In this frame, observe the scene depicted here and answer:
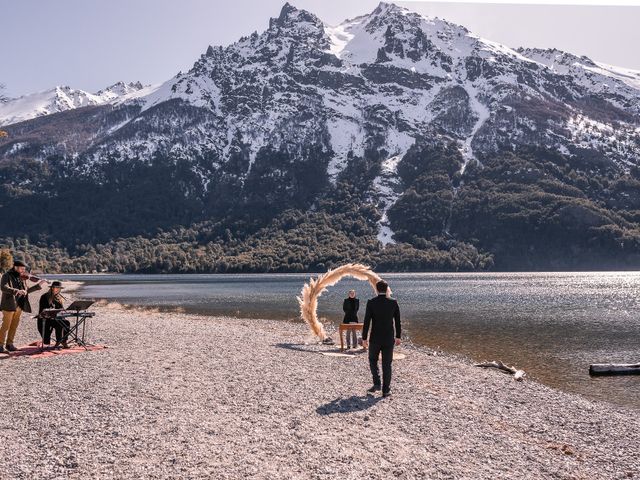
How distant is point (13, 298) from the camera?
18125mm

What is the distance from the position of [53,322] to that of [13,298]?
2.74m

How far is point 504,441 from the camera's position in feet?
38.6

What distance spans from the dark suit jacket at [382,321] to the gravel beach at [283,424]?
5.15 feet

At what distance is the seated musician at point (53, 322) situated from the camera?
2039cm

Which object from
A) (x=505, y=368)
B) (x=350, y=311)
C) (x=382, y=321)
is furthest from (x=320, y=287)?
(x=382, y=321)

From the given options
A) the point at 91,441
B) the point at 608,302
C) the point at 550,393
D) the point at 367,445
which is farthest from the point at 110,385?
the point at 608,302

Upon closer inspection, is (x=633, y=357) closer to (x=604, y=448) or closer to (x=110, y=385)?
(x=604, y=448)

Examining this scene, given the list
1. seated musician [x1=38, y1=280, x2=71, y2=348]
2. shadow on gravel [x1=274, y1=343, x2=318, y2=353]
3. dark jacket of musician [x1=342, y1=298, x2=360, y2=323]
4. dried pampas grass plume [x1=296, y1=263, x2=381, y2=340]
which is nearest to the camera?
seated musician [x1=38, y1=280, x2=71, y2=348]

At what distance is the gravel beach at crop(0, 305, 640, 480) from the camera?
9.61 meters

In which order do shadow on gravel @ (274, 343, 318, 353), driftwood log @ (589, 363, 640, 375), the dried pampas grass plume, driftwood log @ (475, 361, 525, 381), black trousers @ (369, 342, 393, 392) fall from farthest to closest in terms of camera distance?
1. the dried pampas grass plume
2. shadow on gravel @ (274, 343, 318, 353)
3. driftwood log @ (589, 363, 640, 375)
4. driftwood log @ (475, 361, 525, 381)
5. black trousers @ (369, 342, 393, 392)

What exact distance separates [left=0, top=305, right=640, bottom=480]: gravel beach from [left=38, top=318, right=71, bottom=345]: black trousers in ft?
7.08

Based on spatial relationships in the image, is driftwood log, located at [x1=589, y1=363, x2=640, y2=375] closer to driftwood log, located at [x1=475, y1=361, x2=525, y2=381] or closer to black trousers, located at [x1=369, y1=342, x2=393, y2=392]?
driftwood log, located at [x1=475, y1=361, x2=525, y2=381]

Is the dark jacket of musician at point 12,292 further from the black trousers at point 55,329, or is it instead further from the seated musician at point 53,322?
the black trousers at point 55,329

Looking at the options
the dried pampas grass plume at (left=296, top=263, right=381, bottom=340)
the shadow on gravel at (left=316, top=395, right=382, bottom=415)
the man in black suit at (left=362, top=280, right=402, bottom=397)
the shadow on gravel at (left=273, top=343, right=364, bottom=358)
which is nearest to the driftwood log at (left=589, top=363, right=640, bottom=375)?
the shadow on gravel at (left=273, top=343, right=364, bottom=358)
